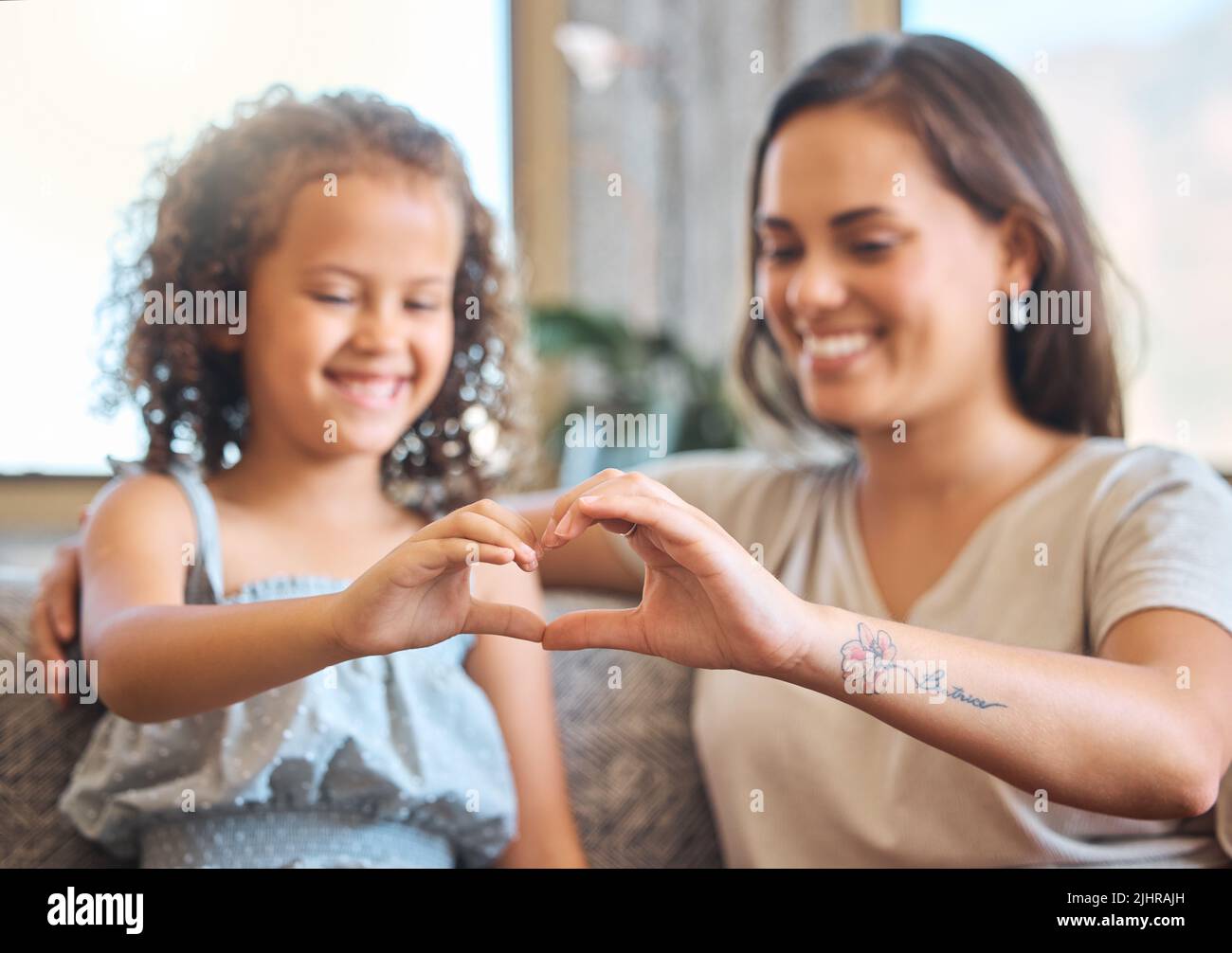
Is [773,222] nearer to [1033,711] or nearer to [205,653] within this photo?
[1033,711]

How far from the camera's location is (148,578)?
2.85 feet

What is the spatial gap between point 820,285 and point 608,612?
43 centimetres

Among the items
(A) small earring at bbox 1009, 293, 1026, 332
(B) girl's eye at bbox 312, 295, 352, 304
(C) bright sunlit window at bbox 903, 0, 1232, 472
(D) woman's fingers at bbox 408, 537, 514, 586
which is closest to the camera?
(D) woman's fingers at bbox 408, 537, 514, 586

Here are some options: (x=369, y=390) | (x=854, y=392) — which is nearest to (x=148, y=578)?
(x=369, y=390)

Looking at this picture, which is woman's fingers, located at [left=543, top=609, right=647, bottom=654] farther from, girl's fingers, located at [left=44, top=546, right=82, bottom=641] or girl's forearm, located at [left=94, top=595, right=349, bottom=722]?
girl's fingers, located at [left=44, top=546, right=82, bottom=641]

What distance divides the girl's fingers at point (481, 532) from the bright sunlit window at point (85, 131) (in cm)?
46

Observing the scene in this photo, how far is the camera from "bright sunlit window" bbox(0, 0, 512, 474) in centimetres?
94

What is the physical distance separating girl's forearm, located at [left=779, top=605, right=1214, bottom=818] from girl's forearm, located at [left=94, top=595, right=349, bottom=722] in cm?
31

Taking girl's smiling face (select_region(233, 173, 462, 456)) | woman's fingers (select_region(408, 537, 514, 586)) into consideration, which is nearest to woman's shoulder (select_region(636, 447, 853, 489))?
girl's smiling face (select_region(233, 173, 462, 456))

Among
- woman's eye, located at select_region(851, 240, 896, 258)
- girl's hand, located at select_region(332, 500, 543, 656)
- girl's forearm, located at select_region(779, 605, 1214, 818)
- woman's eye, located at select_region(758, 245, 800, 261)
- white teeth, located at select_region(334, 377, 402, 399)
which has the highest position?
woman's eye, located at select_region(758, 245, 800, 261)

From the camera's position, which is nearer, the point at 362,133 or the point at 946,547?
the point at 362,133

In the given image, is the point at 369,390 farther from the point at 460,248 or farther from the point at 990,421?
the point at 990,421

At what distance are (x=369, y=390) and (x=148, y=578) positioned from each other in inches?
8.7

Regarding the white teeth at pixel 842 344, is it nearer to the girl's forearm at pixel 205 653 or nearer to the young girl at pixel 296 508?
the young girl at pixel 296 508
